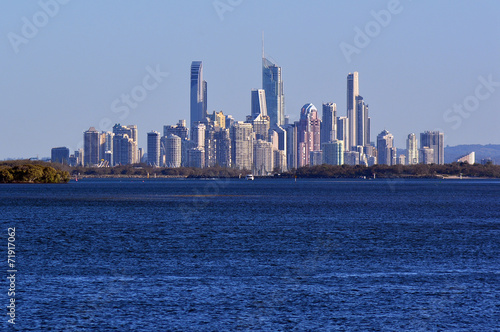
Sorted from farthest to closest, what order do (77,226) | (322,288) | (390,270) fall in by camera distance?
(77,226) < (390,270) < (322,288)

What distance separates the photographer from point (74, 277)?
41.9 metres

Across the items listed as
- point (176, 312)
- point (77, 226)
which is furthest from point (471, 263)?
point (77, 226)

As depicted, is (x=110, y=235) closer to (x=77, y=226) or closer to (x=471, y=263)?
(x=77, y=226)

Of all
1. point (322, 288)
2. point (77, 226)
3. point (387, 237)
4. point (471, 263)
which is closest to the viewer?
point (322, 288)

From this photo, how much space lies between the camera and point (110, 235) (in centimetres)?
6862

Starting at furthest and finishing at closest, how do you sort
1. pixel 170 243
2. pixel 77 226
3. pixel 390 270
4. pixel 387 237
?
pixel 77 226
pixel 387 237
pixel 170 243
pixel 390 270

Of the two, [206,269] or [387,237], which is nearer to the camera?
[206,269]

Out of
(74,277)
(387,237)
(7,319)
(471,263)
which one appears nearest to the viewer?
(7,319)

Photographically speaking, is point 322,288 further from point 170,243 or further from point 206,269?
point 170,243

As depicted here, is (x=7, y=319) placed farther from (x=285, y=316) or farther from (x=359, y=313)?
(x=359, y=313)

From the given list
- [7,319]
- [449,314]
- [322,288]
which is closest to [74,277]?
[7,319]

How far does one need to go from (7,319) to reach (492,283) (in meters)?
24.2

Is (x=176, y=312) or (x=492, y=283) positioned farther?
(x=492, y=283)

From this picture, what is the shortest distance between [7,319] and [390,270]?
23.0 m
